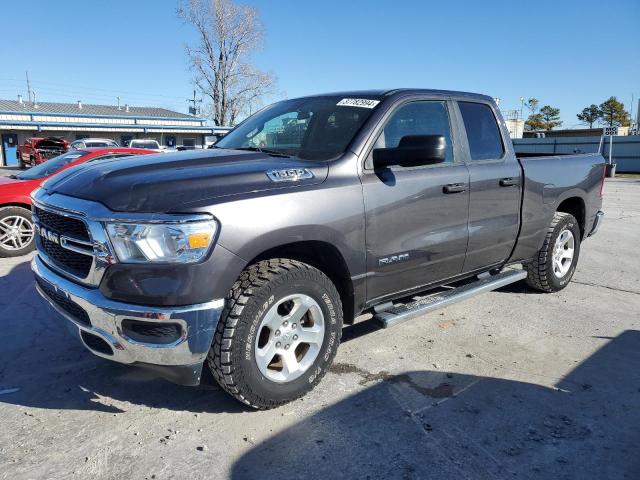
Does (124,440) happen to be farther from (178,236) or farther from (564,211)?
(564,211)

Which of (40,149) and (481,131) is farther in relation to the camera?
(40,149)

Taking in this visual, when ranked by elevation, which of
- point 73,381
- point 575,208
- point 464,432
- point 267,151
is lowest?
point 464,432

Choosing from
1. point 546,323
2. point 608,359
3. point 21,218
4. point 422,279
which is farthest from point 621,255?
point 21,218

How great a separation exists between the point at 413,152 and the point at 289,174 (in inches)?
32.1

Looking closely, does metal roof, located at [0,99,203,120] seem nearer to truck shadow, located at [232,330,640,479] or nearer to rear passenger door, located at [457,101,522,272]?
rear passenger door, located at [457,101,522,272]

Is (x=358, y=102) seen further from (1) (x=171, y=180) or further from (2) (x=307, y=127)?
(1) (x=171, y=180)

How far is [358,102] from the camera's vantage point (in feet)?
12.0

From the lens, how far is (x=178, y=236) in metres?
2.50

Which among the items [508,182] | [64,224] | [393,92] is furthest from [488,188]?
[64,224]

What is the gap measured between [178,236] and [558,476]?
86.1 inches

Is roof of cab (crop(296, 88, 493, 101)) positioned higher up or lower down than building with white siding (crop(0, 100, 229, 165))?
lower down

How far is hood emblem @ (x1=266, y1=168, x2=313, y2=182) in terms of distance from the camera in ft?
9.48

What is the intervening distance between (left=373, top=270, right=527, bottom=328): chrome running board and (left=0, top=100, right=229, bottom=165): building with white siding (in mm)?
29821

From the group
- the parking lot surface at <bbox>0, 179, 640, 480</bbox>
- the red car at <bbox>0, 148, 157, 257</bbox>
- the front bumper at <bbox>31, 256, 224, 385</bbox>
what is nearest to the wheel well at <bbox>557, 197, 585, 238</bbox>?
the parking lot surface at <bbox>0, 179, 640, 480</bbox>
